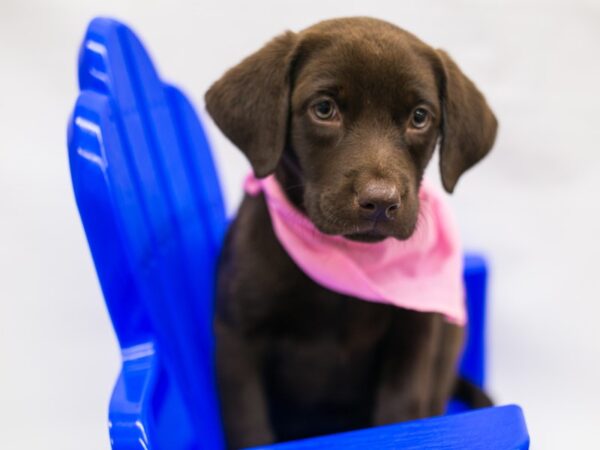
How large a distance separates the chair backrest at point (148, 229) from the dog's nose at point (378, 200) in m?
0.38

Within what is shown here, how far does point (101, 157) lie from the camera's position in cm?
122

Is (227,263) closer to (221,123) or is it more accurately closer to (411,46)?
(221,123)

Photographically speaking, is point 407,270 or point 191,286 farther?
point 191,286

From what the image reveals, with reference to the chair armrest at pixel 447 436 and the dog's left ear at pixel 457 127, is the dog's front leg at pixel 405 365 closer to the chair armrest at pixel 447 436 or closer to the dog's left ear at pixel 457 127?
the dog's left ear at pixel 457 127

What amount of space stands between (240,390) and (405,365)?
1.09 ft

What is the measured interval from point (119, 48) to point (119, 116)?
0.16m

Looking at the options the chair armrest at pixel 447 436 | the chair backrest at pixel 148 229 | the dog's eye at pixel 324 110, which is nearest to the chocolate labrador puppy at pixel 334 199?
the dog's eye at pixel 324 110

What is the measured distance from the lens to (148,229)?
147cm

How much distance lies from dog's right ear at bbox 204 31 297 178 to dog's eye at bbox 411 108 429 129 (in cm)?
23

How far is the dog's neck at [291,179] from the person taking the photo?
1491mm

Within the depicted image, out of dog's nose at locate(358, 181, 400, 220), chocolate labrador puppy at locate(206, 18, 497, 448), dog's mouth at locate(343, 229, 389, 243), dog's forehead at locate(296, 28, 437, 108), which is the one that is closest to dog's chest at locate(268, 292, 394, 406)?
chocolate labrador puppy at locate(206, 18, 497, 448)

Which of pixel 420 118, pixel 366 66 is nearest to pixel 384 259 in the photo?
pixel 420 118

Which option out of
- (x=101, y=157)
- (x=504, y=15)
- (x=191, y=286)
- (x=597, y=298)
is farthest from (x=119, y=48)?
(x=597, y=298)

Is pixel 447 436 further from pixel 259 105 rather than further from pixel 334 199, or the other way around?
pixel 259 105
